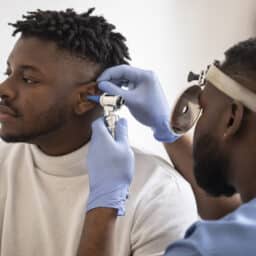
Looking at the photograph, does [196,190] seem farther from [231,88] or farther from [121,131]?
[231,88]

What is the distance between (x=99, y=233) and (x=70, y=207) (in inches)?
8.1

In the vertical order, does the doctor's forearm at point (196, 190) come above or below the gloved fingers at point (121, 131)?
below

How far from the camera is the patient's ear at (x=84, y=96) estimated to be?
113 cm

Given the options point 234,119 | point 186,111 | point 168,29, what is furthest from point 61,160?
point 168,29

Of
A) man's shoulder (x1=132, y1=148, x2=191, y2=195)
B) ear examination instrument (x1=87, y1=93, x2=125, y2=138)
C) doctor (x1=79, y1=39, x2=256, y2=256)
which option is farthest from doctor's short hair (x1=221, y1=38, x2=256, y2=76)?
man's shoulder (x1=132, y1=148, x2=191, y2=195)

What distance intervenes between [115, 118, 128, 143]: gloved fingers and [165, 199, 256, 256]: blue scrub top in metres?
0.32

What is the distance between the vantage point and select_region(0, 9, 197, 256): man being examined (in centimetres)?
108

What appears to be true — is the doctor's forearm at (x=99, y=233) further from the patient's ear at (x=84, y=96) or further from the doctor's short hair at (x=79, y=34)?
the doctor's short hair at (x=79, y=34)

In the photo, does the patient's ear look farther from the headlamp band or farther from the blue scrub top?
the blue scrub top

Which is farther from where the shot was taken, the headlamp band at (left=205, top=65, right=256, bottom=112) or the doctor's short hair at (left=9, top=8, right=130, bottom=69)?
the doctor's short hair at (left=9, top=8, right=130, bottom=69)

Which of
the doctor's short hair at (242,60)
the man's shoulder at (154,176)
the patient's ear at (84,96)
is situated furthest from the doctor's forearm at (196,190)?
the doctor's short hair at (242,60)

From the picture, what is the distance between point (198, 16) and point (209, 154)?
1250 mm

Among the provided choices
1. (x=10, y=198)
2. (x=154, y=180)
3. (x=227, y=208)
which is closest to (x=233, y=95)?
(x=154, y=180)

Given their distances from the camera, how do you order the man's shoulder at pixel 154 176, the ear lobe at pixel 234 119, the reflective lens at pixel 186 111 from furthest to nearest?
the man's shoulder at pixel 154 176 < the reflective lens at pixel 186 111 < the ear lobe at pixel 234 119
